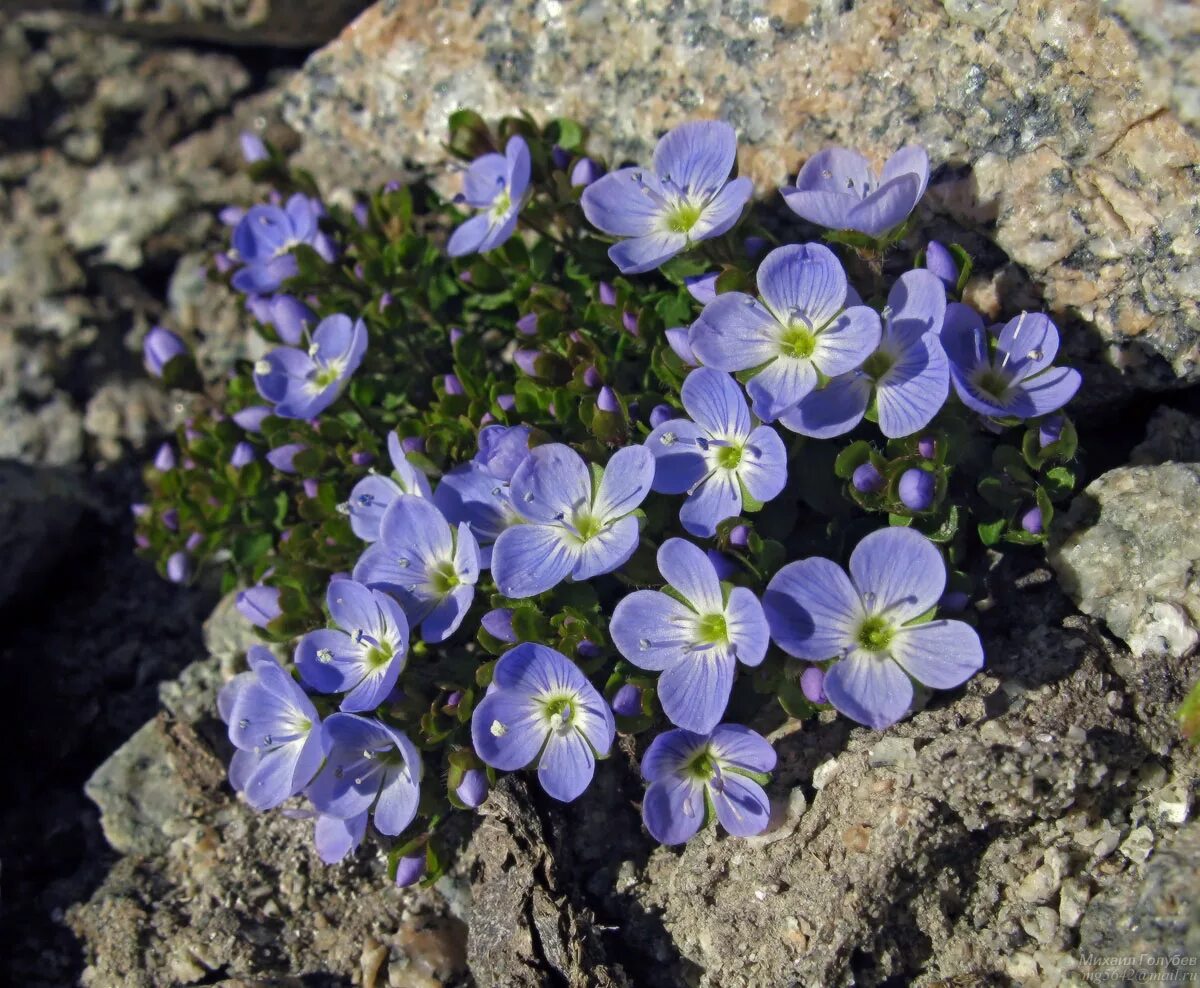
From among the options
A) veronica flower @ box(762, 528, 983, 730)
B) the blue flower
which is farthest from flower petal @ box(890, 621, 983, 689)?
the blue flower

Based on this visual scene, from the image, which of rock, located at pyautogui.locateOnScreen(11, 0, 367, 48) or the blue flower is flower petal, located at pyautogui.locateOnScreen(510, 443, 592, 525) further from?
rock, located at pyautogui.locateOnScreen(11, 0, 367, 48)

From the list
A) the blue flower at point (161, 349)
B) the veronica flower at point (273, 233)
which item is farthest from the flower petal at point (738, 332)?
the blue flower at point (161, 349)

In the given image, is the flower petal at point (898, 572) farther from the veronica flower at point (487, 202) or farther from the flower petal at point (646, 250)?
the veronica flower at point (487, 202)

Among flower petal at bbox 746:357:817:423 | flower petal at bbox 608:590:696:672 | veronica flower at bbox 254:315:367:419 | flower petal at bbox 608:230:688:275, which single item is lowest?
veronica flower at bbox 254:315:367:419

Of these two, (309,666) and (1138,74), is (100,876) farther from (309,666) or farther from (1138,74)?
(1138,74)

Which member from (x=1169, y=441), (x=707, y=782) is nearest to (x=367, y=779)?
(x=707, y=782)

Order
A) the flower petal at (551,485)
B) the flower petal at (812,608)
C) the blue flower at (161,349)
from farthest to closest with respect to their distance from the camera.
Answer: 1. the blue flower at (161,349)
2. the flower petal at (551,485)
3. the flower petal at (812,608)
